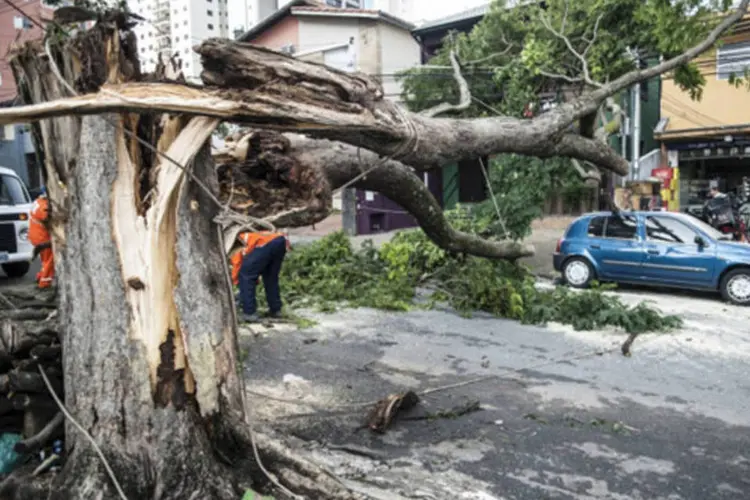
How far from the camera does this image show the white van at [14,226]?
11047mm

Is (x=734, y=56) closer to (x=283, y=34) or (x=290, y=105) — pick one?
(x=283, y=34)

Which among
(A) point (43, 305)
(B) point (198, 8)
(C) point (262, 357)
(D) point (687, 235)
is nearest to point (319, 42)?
(B) point (198, 8)

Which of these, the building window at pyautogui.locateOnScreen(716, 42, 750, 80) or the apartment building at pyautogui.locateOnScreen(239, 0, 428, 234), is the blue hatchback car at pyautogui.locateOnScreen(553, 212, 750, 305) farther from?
the apartment building at pyautogui.locateOnScreen(239, 0, 428, 234)

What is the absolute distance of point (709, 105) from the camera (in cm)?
1775

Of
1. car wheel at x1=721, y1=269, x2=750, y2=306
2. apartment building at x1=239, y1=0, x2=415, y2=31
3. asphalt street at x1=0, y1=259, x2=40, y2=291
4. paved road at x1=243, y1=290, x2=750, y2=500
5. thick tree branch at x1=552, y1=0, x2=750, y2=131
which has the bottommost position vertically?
paved road at x1=243, y1=290, x2=750, y2=500

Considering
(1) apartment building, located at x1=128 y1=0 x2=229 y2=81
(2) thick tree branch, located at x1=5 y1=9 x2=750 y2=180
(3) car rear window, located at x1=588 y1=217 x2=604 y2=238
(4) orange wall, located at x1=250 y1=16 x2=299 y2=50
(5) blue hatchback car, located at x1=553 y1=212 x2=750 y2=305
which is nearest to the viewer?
(2) thick tree branch, located at x1=5 y1=9 x2=750 y2=180

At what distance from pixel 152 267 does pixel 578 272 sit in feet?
32.4

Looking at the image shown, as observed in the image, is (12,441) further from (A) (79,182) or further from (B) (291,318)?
(B) (291,318)

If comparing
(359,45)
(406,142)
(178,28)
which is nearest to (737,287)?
(406,142)

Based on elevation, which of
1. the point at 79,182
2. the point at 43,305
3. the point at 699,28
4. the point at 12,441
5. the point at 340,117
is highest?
the point at 699,28

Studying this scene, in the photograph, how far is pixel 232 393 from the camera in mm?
3424

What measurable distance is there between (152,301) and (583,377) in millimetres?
4609

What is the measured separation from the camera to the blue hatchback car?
33.0ft

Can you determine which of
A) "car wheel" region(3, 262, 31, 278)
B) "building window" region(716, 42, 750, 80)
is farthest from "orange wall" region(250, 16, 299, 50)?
"building window" region(716, 42, 750, 80)
